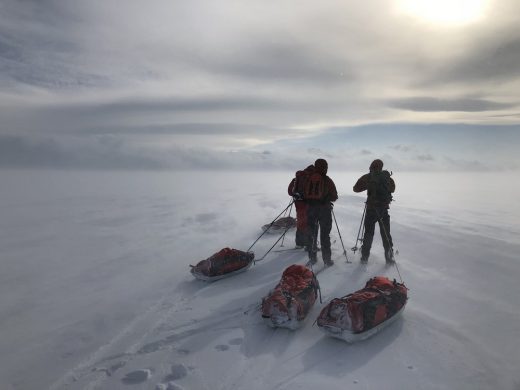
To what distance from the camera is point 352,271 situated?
29.5ft

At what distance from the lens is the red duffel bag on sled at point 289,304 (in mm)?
5887

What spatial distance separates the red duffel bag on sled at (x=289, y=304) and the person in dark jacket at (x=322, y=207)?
2574 mm

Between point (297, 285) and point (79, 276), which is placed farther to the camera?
point (79, 276)

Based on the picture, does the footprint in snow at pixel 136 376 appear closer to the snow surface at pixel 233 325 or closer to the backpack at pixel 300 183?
the snow surface at pixel 233 325

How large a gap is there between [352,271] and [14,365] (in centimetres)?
753

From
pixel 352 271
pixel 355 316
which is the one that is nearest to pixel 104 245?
pixel 352 271

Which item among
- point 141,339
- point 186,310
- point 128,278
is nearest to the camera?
point 141,339

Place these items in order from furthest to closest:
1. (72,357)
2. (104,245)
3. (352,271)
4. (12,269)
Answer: (104,245)
(12,269)
(352,271)
(72,357)

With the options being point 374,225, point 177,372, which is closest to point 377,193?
point 374,225

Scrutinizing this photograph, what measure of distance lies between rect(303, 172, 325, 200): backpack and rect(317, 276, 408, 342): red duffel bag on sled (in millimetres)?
3533

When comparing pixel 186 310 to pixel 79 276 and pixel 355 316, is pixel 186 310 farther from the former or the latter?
pixel 79 276

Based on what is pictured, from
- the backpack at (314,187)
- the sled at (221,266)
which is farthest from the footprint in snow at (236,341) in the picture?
the backpack at (314,187)

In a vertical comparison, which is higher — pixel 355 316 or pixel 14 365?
pixel 355 316

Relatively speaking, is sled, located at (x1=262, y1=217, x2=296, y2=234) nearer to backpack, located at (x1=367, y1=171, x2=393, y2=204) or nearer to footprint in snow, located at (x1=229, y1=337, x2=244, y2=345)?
backpack, located at (x1=367, y1=171, x2=393, y2=204)
